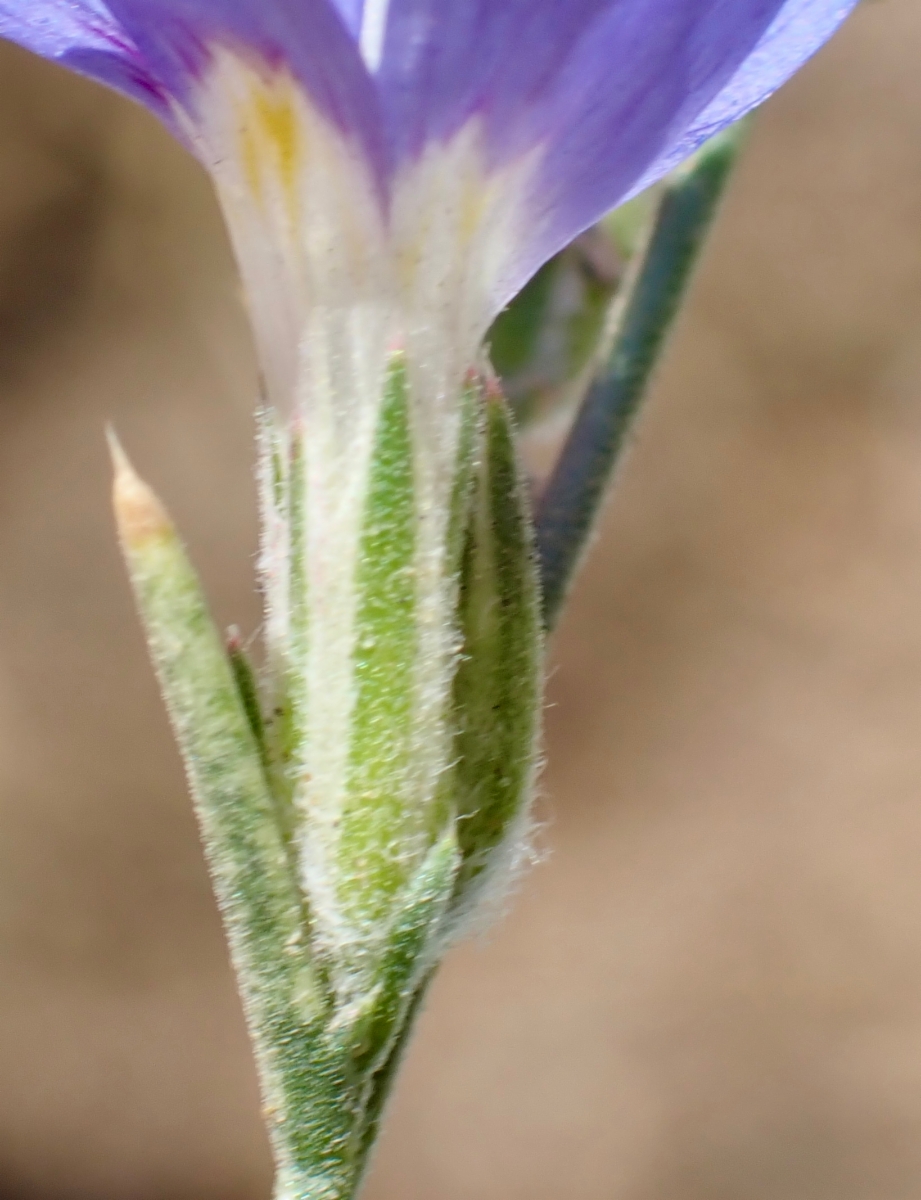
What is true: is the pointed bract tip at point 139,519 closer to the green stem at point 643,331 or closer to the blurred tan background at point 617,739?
the green stem at point 643,331

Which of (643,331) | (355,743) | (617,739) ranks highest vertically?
(643,331)

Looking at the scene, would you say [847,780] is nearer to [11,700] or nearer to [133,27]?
[11,700]

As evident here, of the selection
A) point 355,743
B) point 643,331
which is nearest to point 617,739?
point 643,331

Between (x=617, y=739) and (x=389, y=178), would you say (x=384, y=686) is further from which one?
(x=617, y=739)

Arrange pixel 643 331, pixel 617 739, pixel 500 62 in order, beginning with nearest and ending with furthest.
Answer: pixel 500 62 < pixel 643 331 < pixel 617 739

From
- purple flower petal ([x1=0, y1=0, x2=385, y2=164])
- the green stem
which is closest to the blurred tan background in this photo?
the green stem

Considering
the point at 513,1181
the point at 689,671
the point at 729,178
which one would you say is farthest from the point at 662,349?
the point at 513,1181
